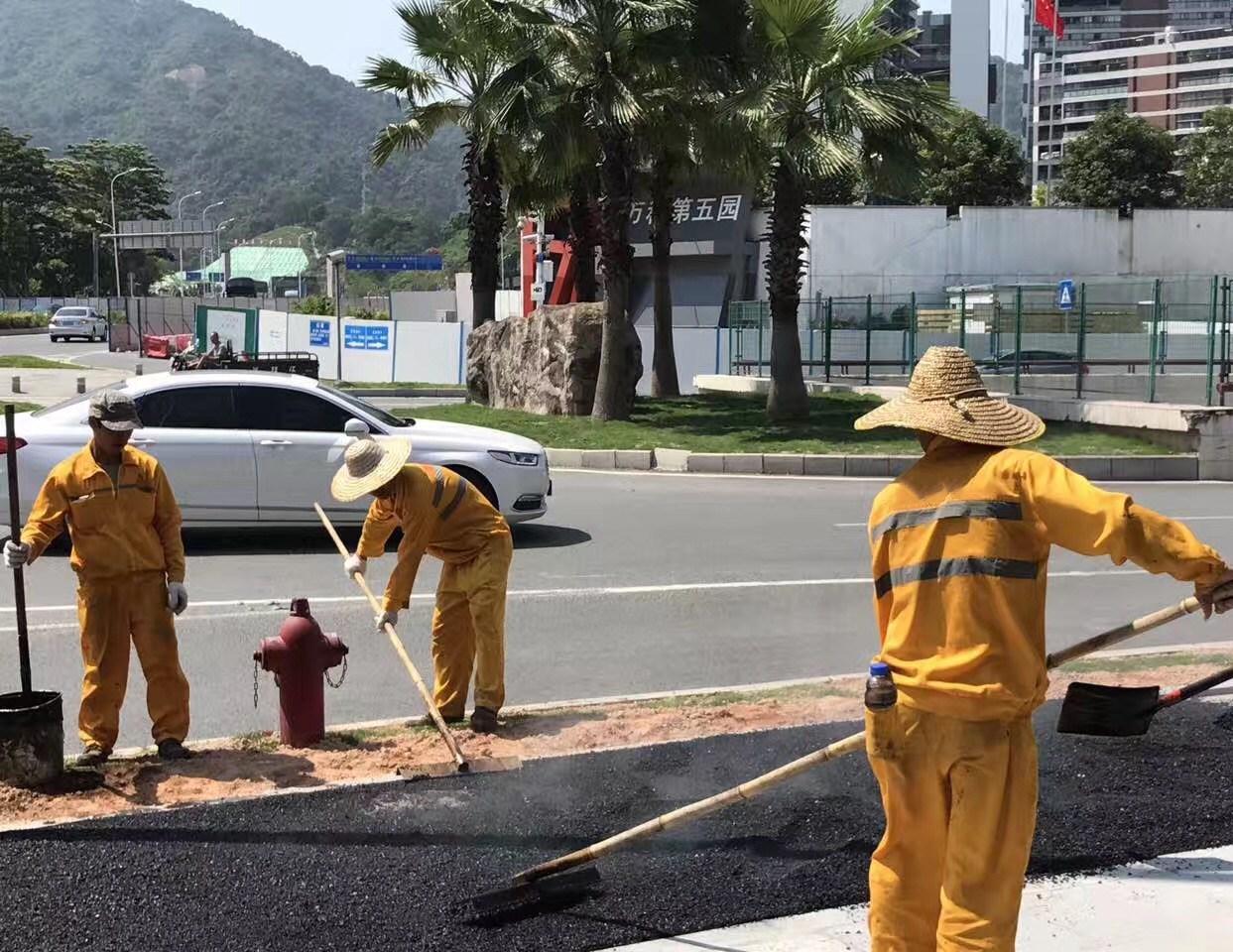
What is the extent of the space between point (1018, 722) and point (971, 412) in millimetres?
822

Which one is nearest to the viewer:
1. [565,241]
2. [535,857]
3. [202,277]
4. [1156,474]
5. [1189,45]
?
[535,857]

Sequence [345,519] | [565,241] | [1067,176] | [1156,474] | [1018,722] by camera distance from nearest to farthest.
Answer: [1018,722], [345,519], [1156,474], [565,241], [1067,176]

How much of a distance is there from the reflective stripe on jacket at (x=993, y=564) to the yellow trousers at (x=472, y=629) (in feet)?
10.1

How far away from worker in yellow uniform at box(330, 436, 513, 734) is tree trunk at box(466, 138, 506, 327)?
21980 mm

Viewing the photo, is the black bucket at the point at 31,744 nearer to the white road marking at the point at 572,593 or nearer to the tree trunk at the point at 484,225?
the white road marking at the point at 572,593

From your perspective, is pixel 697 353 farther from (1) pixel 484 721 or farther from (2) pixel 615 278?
(1) pixel 484 721

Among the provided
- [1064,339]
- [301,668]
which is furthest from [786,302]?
[301,668]

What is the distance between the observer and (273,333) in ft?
149

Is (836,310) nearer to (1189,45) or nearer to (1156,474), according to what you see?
(1156,474)

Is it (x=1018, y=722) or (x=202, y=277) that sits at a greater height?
(x=202, y=277)

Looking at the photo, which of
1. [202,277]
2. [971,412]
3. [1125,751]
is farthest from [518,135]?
[202,277]

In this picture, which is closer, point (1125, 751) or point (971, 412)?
point (971, 412)

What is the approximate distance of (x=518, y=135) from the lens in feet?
74.0

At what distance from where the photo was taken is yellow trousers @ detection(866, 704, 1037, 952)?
11.1 ft
